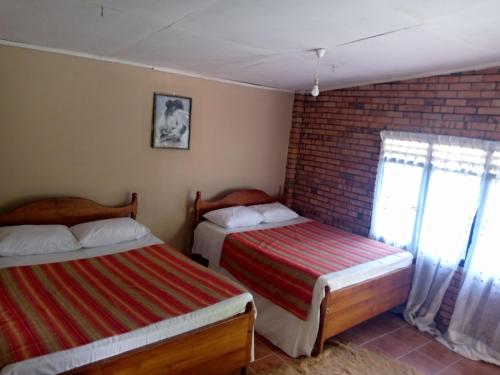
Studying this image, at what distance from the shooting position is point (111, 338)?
1.83m

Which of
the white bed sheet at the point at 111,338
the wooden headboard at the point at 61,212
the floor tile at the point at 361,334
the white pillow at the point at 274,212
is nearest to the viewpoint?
the white bed sheet at the point at 111,338

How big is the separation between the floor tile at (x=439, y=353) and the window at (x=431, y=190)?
2.40ft

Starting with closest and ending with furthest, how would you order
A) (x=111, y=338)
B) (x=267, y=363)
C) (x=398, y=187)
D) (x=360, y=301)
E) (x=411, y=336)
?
(x=111, y=338) < (x=267, y=363) < (x=360, y=301) < (x=411, y=336) < (x=398, y=187)

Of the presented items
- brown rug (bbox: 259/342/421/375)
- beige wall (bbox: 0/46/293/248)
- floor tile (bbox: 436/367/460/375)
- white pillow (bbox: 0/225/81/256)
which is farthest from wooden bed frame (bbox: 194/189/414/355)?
white pillow (bbox: 0/225/81/256)

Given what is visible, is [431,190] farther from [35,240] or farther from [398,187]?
[35,240]

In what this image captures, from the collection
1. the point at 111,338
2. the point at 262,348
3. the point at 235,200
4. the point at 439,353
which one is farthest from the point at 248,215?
the point at 111,338

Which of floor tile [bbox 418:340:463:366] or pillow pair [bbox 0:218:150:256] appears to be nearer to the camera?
pillow pair [bbox 0:218:150:256]

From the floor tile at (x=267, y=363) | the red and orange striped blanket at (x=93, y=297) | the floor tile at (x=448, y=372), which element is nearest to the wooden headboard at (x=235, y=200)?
the red and orange striped blanket at (x=93, y=297)

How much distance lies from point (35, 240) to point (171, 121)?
1645mm

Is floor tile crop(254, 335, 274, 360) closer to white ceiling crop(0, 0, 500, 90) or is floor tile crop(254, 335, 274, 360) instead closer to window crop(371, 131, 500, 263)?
window crop(371, 131, 500, 263)

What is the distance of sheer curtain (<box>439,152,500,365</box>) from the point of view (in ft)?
9.83

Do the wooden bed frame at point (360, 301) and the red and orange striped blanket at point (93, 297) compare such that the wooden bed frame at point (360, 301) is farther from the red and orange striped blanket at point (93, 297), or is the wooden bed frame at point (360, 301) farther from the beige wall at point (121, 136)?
Result: the beige wall at point (121, 136)

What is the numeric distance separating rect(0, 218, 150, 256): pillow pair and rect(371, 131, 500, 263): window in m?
2.40

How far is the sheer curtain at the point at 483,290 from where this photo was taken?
3.00m
